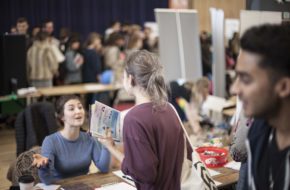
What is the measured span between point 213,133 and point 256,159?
3815 mm

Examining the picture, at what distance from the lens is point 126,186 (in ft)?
7.95

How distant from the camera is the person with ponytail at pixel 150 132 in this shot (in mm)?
1860

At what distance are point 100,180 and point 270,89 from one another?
1.63 meters

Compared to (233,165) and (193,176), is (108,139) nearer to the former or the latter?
(193,176)

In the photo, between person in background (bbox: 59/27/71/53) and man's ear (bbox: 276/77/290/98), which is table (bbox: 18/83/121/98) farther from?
man's ear (bbox: 276/77/290/98)

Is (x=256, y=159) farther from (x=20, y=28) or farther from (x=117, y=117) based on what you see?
(x=20, y=28)

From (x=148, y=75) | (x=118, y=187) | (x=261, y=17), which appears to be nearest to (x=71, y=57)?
(x=261, y=17)

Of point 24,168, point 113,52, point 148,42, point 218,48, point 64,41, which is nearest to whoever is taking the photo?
point 24,168

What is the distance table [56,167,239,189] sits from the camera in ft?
8.00

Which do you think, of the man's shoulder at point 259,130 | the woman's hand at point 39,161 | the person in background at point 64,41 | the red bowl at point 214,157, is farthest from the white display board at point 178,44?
the man's shoulder at point 259,130

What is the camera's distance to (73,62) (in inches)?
294

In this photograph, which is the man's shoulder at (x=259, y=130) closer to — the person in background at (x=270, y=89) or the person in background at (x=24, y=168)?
the person in background at (x=270, y=89)

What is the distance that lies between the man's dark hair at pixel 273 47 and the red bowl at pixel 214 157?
170 centimetres

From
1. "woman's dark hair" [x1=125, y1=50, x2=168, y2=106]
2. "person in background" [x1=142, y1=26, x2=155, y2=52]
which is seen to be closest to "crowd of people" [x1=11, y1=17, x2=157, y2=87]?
"person in background" [x1=142, y1=26, x2=155, y2=52]
